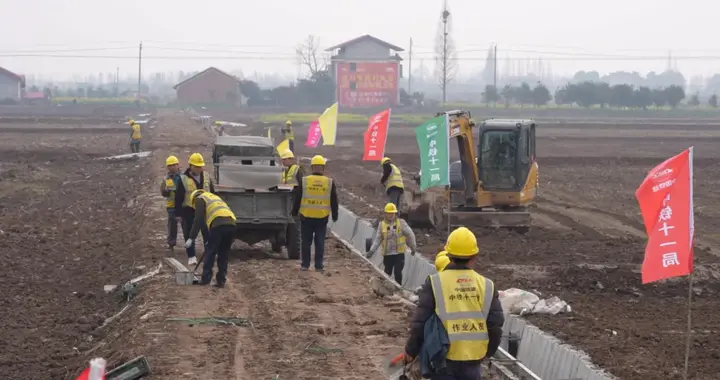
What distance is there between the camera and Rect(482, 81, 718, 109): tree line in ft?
338

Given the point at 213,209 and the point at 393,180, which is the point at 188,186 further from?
the point at 393,180

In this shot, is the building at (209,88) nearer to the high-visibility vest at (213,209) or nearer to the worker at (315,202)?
the worker at (315,202)

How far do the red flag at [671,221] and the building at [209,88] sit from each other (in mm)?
113634

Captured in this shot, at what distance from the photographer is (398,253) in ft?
53.5

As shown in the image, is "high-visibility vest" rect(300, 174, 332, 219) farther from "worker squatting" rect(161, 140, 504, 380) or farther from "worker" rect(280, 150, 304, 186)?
"worker" rect(280, 150, 304, 186)

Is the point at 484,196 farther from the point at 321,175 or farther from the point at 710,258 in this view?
the point at 321,175

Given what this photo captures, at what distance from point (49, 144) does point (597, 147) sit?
26440 mm

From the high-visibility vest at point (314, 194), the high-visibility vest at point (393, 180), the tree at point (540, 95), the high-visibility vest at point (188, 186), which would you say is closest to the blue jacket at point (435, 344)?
Answer: the high-visibility vest at point (314, 194)

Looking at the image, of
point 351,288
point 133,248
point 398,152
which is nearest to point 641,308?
point 351,288

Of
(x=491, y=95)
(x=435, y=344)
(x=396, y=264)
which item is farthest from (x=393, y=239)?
(x=491, y=95)

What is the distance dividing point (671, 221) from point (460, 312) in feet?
11.2

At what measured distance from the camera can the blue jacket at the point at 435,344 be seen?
7.65m

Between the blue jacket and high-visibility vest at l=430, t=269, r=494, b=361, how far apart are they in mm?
41

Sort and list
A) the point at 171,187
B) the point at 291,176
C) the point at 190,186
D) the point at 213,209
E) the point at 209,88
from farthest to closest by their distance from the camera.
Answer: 1. the point at 209,88
2. the point at 291,176
3. the point at 171,187
4. the point at 190,186
5. the point at 213,209
